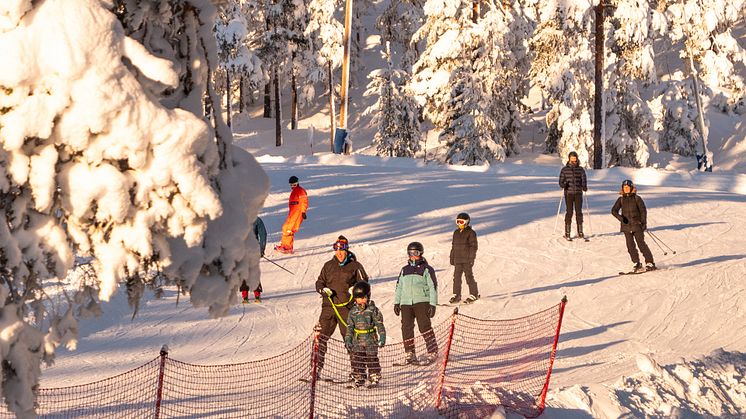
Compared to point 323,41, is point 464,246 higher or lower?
lower

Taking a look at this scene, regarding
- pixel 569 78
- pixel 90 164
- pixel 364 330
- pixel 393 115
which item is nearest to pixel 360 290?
pixel 364 330

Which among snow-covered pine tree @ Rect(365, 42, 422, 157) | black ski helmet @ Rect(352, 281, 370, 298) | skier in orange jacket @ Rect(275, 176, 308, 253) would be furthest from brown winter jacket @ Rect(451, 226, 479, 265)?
snow-covered pine tree @ Rect(365, 42, 422, 157)

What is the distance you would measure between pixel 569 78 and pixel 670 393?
3494 centimetres

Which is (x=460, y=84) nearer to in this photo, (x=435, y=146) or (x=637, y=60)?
(x=637, y=60)

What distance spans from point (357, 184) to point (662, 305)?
1285 centimetres

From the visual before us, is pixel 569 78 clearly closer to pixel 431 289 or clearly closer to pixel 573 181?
pixel 573 181

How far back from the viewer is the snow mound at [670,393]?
427 inches

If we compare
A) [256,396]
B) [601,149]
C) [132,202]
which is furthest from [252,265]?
[601,149]

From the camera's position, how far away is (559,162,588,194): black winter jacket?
65.2 ft

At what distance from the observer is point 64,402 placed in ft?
34.0

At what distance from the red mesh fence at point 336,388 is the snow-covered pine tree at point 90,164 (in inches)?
151

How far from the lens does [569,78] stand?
148ft

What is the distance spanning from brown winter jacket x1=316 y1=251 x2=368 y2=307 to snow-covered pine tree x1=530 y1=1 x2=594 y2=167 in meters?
33.5

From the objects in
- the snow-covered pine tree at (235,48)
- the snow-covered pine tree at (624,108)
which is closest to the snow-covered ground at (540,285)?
the snow-covered pine tree at (624,108)
